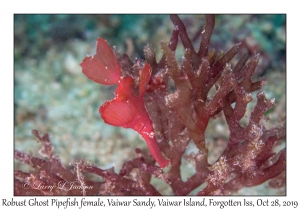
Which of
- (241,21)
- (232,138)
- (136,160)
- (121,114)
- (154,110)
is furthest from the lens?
(241,21)

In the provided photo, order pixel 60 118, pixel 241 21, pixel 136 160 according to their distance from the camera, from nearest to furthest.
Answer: pixel 136 160
pixel 60 118
pixel 241 21

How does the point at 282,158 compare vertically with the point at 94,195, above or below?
above

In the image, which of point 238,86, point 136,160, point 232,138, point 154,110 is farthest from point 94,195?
point 238,86

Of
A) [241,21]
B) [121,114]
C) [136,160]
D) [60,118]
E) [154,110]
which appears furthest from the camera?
[241,21]

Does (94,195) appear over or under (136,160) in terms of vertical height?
under
